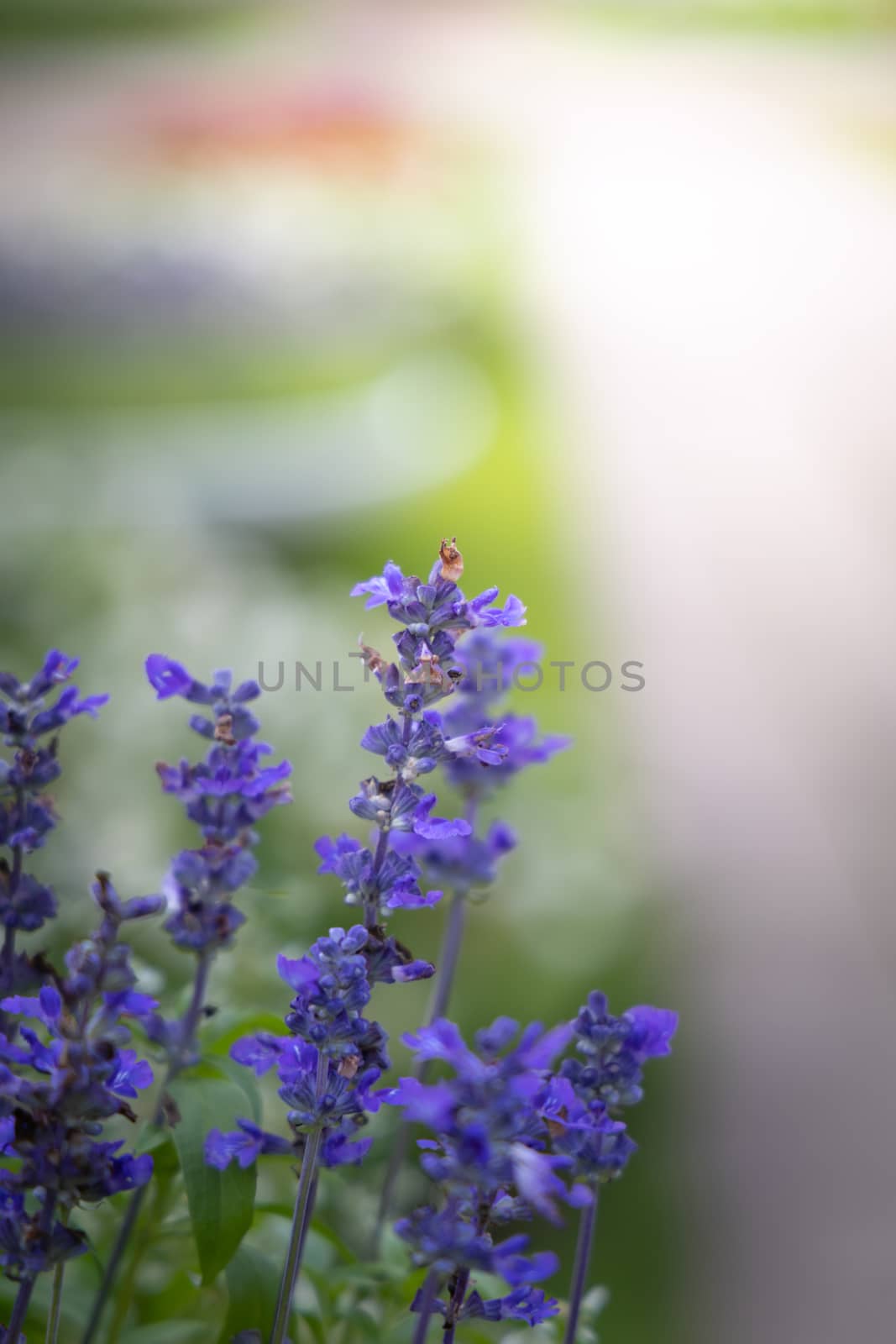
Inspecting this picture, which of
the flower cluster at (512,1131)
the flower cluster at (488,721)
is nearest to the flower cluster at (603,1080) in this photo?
the flower cluster at (512,1131)

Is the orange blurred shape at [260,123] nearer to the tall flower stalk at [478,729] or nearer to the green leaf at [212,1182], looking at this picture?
the tall flower stalk at [478,729]

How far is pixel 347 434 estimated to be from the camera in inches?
136

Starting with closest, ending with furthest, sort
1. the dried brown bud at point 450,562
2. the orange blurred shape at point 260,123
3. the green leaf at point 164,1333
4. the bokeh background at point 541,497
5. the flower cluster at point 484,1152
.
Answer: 1. the flower cluster at point 484,1152
2. the dried brown bud at point 450,562
3. the green leaf at point 164,1333
4. the bokeh background at point 541,497
5. the orange blurred shape at point 260,123

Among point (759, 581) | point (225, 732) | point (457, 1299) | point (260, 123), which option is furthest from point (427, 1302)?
point (260, 123)

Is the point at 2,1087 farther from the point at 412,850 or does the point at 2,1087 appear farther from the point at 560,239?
the point at 560,239

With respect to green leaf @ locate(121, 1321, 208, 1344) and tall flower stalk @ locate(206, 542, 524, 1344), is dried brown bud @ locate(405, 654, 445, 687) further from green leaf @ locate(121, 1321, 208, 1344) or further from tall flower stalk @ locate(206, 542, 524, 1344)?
green leaf @ locate(121, 1321, 208, 1344)

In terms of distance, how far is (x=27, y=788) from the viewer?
20.7 inches

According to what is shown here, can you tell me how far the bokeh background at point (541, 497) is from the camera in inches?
59.1

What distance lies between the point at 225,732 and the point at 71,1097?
0.16 meters

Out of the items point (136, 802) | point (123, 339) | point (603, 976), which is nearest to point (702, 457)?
point (123, 339)

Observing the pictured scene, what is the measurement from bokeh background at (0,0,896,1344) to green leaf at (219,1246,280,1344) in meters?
0.12

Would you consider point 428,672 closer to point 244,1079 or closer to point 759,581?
point 244,1079

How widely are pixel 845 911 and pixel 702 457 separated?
2.00 m

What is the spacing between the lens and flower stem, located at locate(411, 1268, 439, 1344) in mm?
491
